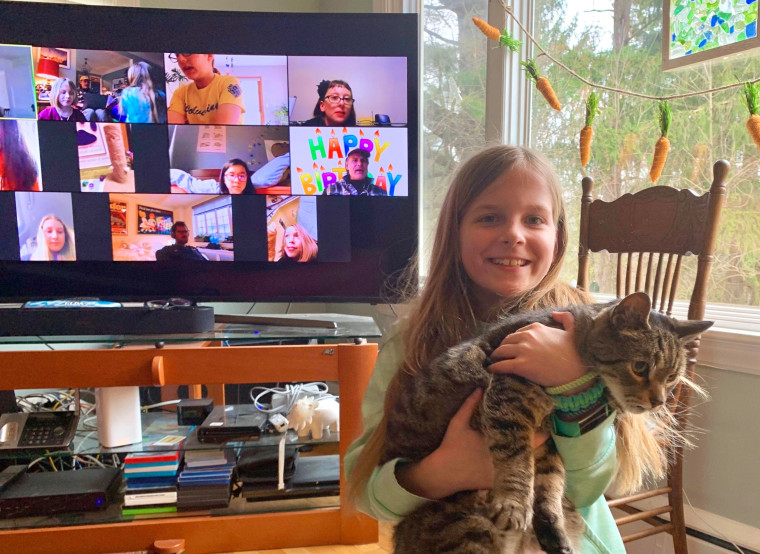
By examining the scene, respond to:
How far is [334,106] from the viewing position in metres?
1.84

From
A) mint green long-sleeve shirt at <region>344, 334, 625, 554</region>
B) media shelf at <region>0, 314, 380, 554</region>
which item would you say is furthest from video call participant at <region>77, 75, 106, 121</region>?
mint green long-sleeve shirt at <region>344, 334, 625, 554</region>

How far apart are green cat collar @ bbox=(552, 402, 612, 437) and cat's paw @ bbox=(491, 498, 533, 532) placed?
0.17 meters

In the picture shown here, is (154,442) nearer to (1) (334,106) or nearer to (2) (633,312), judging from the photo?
(1) (334,106)

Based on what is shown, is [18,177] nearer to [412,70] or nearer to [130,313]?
[130,313]

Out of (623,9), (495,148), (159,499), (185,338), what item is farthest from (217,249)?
(623,9)

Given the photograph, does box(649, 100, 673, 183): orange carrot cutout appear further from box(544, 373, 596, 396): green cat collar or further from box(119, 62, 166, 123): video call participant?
box(119, 62, 166, 123): video call participant

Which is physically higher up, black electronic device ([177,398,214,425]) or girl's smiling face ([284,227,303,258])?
girl's smiling face ([284,227,303,258])

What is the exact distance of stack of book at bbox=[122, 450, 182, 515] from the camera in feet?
5.66

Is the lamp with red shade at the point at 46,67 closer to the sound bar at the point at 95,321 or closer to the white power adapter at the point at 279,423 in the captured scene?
the sound bar at the point at 95,321

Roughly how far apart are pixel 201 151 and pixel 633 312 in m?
1.56

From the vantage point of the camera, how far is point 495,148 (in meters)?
1.22

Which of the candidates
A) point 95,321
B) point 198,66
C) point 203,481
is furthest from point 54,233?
point 203,481

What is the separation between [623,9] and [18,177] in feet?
7.41

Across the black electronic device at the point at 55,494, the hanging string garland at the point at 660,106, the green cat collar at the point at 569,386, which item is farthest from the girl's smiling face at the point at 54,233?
the green cat collar at the point at 569,386
